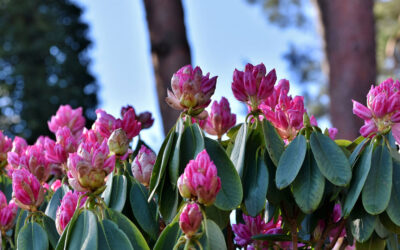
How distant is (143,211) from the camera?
1094mm

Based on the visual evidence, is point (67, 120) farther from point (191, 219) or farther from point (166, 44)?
point (166, 44)

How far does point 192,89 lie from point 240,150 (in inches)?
5.7

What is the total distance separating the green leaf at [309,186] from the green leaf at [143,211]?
0.27m

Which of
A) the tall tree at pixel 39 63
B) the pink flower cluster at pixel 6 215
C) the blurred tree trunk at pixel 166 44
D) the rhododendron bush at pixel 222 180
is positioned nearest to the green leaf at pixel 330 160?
the rhododendron bush at pixel 222 180

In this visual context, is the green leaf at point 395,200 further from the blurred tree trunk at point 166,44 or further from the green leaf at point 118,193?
the blurred tree trunk at point 166,44

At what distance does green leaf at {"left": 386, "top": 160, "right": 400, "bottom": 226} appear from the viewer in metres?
0.98

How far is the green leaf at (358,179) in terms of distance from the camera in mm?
992

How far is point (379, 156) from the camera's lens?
1.03 meters

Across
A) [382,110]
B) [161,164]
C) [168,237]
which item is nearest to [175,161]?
[161,164]

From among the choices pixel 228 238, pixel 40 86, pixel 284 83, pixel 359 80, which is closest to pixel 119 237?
pixel 228 238

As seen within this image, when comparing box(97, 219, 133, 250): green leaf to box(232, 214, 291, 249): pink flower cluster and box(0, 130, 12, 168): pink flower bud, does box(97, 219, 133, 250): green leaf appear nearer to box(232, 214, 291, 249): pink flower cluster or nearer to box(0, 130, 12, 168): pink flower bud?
box(232, 214, 291, 249): pink flower cluster

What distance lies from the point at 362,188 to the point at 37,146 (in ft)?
2.43

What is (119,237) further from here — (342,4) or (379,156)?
(342,4)

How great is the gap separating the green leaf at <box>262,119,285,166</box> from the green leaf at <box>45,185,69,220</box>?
1.48ft
